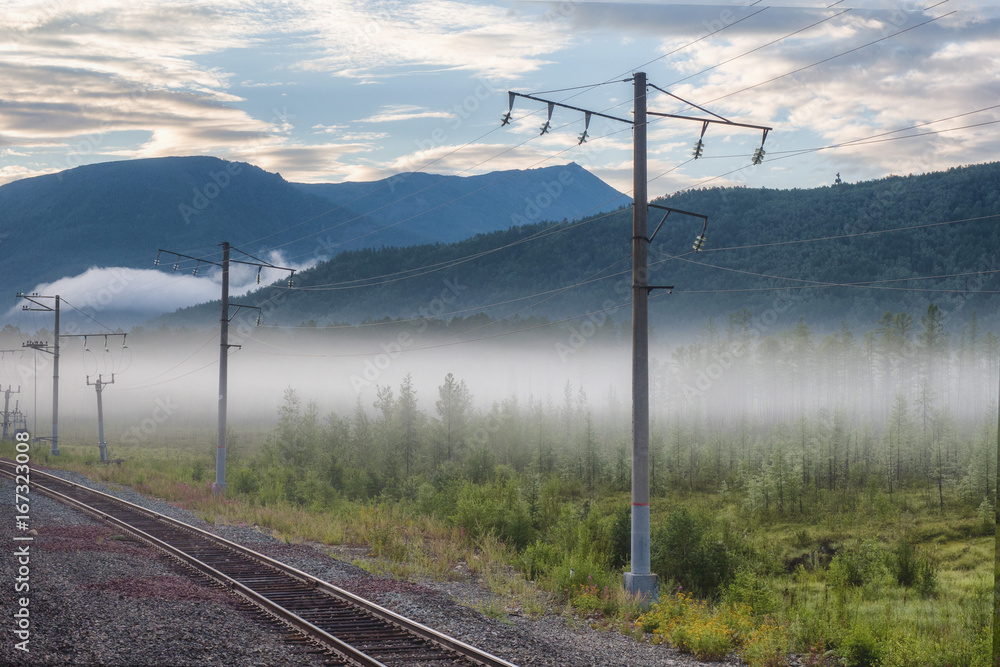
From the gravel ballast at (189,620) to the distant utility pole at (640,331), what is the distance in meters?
2.02

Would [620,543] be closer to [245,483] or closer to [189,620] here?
[189,620]

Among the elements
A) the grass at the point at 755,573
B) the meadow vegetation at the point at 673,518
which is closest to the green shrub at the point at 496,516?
the meadow vegetation at the point at 673,518

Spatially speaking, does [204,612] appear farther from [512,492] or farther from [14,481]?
[14,481]

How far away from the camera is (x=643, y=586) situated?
51.7 ft

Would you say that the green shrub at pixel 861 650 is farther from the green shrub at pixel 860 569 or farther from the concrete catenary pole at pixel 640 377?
the green shrub at pixel 860 569

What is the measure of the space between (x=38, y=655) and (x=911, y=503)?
4951 centimetres

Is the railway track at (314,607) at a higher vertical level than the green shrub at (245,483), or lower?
higher

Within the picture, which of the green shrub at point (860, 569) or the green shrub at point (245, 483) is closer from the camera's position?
the green shrub at point (860, 569)

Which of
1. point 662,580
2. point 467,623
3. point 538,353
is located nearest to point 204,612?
point 467,623

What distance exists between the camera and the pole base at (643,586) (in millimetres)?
15592

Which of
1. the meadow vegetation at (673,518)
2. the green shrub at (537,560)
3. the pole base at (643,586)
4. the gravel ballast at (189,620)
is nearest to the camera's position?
the gravel ballast at (189,620)

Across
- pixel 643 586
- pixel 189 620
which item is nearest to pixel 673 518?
pixel 643 586

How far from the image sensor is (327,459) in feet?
139

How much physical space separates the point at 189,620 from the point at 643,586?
330 inches
